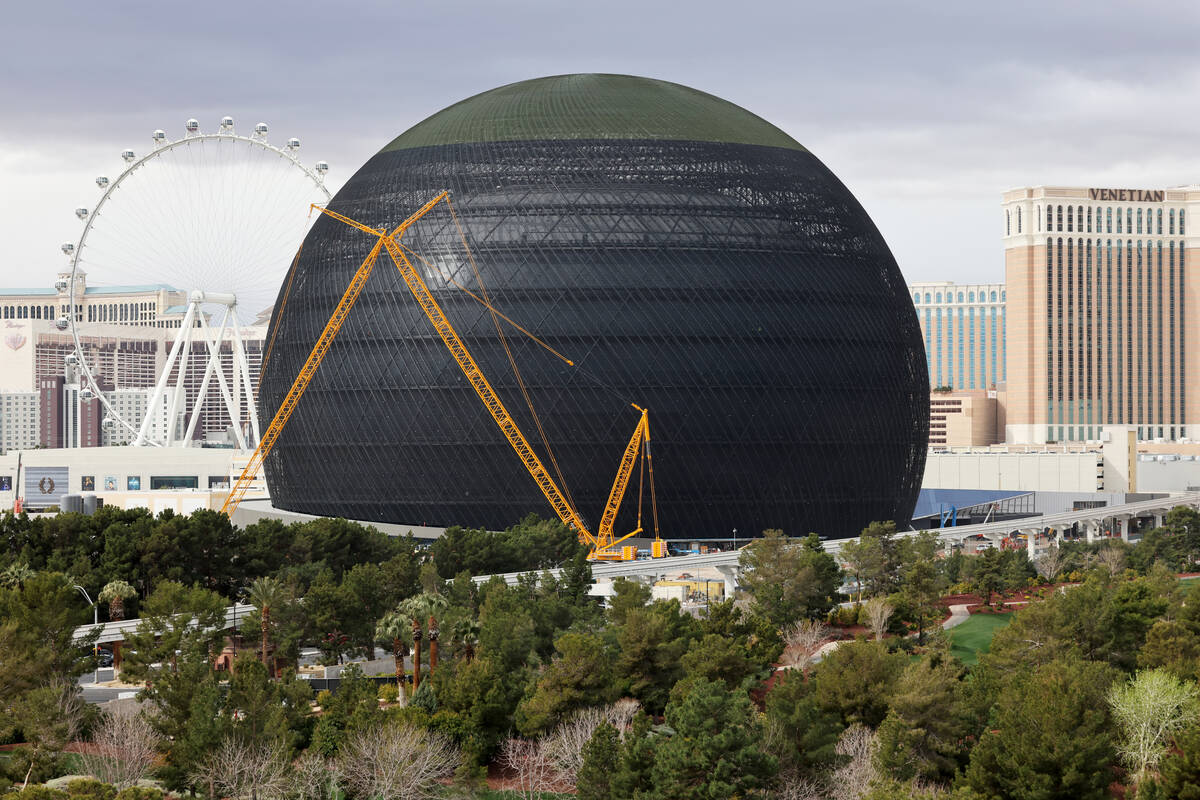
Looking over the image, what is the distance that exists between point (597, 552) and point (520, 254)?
1645cm

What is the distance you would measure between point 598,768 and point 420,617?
1818 cm

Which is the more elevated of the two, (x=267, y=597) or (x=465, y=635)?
(x=267, y=597)

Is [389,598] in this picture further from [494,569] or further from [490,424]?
[490,424]

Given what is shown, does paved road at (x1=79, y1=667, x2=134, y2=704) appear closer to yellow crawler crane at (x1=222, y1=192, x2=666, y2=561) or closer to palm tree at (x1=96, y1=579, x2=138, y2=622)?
palm tree at (x1=96, y1=579, x2=138, y2=622)

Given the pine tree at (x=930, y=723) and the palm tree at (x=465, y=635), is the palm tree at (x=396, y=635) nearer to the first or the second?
the palm tree at (x=465, y=635)

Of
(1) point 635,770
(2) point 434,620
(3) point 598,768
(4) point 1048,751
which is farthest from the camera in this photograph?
(2) point 434,620

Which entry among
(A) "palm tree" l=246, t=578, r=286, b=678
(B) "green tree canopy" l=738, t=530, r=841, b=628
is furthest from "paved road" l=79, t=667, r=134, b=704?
(B) "green tree canopy" l=738, t=530, r=841, b=628

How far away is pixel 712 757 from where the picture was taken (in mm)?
48812

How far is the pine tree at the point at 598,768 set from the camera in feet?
164

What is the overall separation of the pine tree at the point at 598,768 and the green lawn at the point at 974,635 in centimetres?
2419

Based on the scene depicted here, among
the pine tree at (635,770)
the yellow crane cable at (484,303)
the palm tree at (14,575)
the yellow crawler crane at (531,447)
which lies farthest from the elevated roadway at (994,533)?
the pine tree at (635,770)

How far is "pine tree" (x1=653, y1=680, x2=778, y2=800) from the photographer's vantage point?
4847 cm

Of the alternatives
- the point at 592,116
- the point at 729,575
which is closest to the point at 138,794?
the point at 729,575

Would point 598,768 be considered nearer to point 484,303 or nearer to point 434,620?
point 434,620
